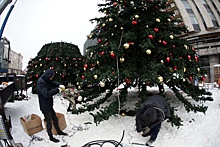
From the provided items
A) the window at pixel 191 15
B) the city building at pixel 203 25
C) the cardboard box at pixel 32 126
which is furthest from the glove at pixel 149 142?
the window at pixel 191 15

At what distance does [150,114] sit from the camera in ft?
11.6

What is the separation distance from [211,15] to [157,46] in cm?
3269

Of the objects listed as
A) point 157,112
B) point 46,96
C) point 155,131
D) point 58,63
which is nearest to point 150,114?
point 157,112

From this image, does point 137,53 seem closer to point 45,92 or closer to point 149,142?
point 149,142

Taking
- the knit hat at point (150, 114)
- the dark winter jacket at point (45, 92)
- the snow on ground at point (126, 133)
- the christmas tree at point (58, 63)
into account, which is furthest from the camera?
the christmas tree at point (58, 63)

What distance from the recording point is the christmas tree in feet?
29.0

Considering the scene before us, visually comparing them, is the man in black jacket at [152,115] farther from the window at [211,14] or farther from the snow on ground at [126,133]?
the window at [211,14]

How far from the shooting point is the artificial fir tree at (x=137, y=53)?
4.69m

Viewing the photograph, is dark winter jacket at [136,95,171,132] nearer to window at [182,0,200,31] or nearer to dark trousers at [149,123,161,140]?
dark trousers at [149,123,161,140]

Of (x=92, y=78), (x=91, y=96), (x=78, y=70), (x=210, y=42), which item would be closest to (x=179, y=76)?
(x=92, y=78)

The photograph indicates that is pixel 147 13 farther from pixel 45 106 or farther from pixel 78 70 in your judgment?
pixel 78 70

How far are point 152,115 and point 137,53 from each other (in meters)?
2.40

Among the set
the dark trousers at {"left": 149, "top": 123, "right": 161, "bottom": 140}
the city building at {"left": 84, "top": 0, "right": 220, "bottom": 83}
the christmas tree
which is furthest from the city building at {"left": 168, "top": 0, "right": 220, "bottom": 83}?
the dark trousers at {"left": 149, "top": 123, "right": 161, "bottom": 140}

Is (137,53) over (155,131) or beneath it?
over
